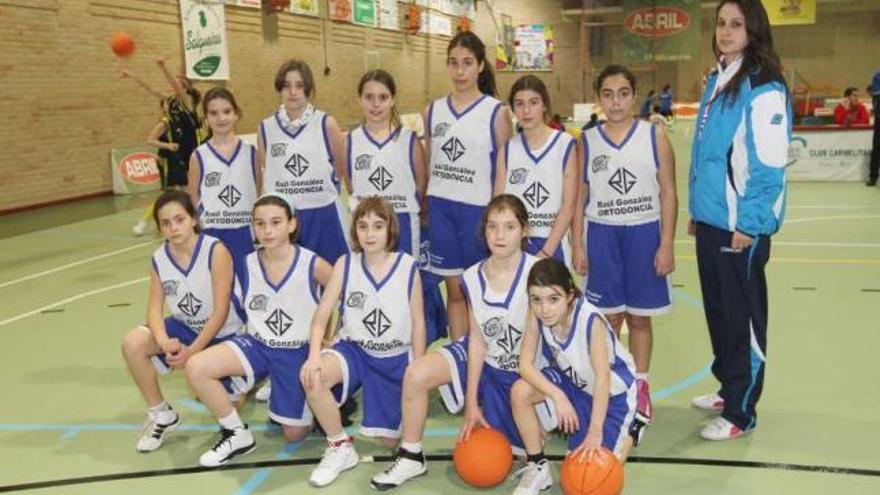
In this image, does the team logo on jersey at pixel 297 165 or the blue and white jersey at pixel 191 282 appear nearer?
the blue and white jersey at pixel 191 282

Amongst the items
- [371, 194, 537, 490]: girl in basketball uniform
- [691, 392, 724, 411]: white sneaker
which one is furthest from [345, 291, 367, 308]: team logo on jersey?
[691, 392, 724, 411]: white sneaker

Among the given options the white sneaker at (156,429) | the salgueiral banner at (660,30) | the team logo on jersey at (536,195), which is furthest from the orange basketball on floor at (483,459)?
the salgueiral banner at (660,30)

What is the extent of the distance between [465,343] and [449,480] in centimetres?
59

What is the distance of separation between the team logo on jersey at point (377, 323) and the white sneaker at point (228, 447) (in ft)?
2.52

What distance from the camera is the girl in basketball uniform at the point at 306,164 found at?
4047 millimetres

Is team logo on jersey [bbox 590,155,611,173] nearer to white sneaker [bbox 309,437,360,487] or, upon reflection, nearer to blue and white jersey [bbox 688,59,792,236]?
blue and white jersey [bbox 688,59,792,236]

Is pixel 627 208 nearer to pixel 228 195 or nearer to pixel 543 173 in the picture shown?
pixel 543 173

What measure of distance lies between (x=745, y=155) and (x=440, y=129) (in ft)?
4.89

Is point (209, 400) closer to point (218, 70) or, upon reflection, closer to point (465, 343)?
point (465, 343)

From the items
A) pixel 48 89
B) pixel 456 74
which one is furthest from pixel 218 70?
pixel 456 74

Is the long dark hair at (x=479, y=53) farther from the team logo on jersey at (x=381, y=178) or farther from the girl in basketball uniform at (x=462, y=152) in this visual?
the team logo on jersey at (x=381, y=178)

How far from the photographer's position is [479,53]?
3.75m

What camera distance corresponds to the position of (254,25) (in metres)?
15.6

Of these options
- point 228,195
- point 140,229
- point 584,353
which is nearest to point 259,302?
point 228,195
